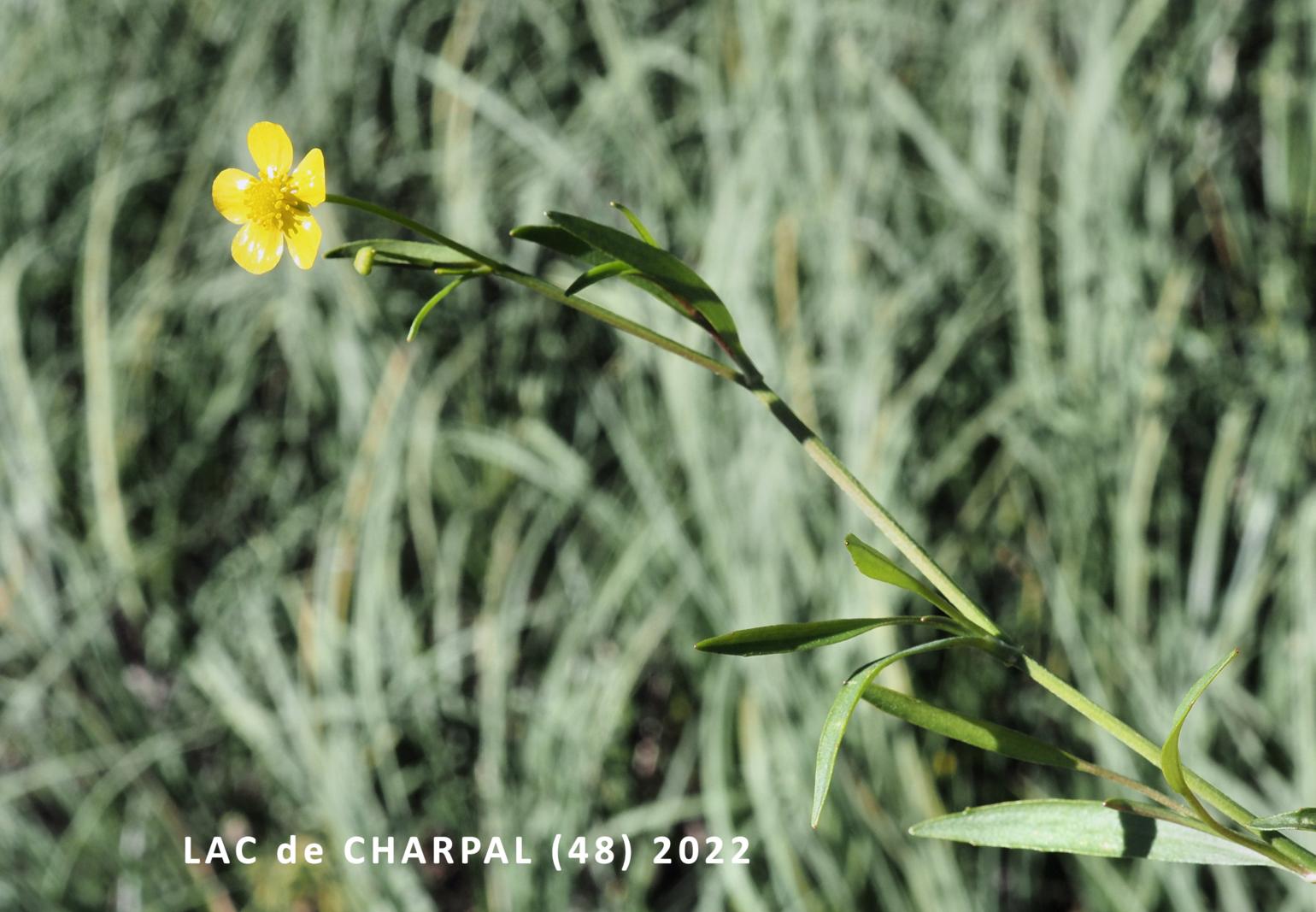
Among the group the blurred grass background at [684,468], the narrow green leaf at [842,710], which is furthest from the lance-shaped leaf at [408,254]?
the blurred grass background at [684,468]

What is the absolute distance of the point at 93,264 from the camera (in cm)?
136

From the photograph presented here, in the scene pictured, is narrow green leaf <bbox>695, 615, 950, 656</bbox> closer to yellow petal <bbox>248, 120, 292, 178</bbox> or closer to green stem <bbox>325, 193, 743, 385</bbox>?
green stem <bbox>325, 193, 743, 385</bbox>

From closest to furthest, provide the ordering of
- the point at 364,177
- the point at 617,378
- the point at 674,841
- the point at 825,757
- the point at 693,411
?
the point at 825,757
the point at 693,411
the point at 674,841
the point at 617,378
the point at 364,177

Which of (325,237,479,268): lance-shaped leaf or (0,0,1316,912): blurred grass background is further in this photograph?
(0,0,1316,912): blurred grass background

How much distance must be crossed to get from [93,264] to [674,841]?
0.88 metres

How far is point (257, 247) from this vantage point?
28cm

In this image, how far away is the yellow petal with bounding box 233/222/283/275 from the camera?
0.27 m

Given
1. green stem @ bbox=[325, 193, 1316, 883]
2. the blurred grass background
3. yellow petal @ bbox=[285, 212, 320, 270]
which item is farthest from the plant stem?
the blurred grass background

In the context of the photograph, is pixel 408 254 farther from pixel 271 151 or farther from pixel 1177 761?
pixel 1177 761

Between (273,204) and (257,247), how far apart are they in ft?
0.04

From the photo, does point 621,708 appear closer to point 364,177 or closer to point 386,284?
point 386,284

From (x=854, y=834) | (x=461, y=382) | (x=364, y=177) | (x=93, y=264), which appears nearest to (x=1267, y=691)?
(x=854, y=834)

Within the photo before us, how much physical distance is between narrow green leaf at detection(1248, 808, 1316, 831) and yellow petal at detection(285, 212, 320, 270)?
0.22 m

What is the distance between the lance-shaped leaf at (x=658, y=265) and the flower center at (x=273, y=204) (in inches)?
2.7
